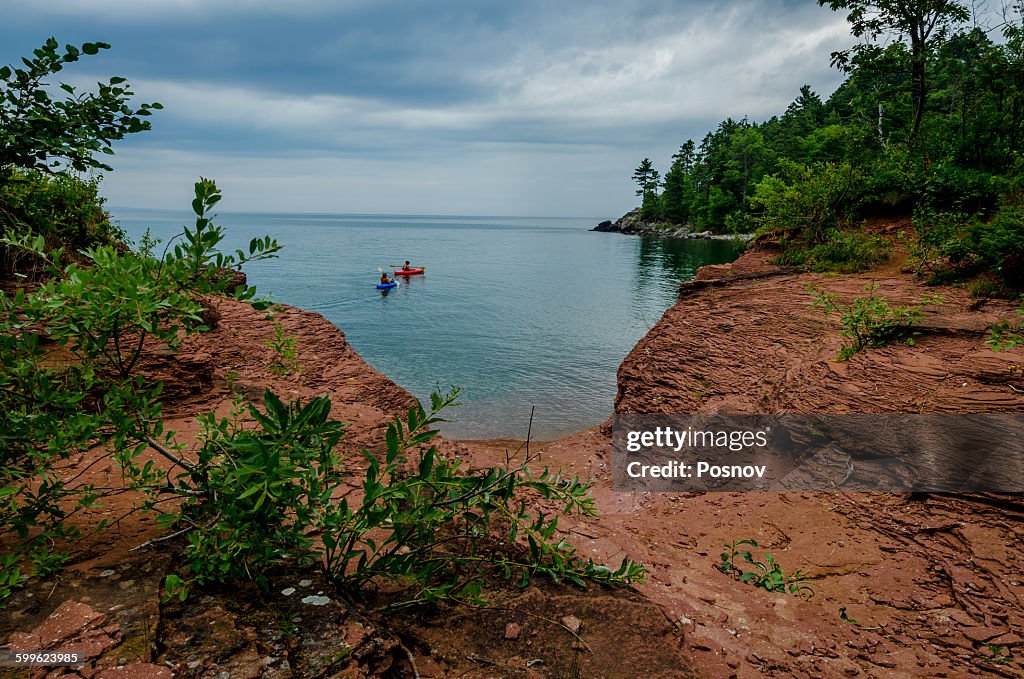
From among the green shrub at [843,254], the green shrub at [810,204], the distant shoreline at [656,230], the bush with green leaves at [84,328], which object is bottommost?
the bush with green leaves at [84,328]

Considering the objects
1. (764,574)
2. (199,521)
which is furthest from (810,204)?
(199,521)

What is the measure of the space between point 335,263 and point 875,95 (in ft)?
181

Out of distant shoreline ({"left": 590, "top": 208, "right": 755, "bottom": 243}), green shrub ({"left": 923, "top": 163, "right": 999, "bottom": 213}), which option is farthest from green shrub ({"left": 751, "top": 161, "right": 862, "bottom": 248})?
distant shoreline ({"left": 590, "top": 208, "right": 755, "bottom": 243})

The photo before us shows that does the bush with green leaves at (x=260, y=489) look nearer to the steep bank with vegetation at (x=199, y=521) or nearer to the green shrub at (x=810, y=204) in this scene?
the steep bank with vegetation at (x=199, y=521)

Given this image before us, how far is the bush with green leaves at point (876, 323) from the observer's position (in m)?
7.77

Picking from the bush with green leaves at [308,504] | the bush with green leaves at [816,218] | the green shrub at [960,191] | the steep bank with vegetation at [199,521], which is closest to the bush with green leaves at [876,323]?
the bush with green leaves at [816,218]

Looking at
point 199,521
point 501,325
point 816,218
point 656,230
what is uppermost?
point 656,230

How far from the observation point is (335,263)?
60.6 meters

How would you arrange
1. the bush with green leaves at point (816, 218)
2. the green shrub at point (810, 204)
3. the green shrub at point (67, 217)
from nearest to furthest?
the green shrub at point (67, 217)
the bush with green leaves at point (816, 218)
the green shrub at point (810, 204)

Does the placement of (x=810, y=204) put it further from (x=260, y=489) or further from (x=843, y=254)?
(x=260, y=489)

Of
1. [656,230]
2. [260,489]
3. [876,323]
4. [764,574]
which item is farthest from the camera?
[656,230]

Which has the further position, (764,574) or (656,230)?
(656,230)

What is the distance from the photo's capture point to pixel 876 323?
793 centimetres

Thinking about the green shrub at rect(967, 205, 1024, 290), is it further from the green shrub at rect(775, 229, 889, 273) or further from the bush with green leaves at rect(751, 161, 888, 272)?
the bush with green leaves at rect(751, 161, 888, 272)
